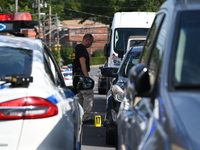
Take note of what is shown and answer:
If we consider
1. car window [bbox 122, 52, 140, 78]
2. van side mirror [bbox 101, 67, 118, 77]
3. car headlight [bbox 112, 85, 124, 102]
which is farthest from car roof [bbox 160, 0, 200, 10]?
car window [bbox 122, 52, 140, 78]

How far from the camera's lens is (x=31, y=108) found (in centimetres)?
492

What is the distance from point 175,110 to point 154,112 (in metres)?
0.34

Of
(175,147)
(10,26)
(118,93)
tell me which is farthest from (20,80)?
(118,93)

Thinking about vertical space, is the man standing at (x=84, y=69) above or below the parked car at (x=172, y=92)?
below

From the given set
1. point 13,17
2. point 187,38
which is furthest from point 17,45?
point 13,17

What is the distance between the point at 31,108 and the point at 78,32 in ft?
355

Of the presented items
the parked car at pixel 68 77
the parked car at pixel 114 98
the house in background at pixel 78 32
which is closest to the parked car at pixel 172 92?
the parked car at pixel 114 98

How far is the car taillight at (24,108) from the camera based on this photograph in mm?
4863

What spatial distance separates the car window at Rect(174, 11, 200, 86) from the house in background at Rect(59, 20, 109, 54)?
102m

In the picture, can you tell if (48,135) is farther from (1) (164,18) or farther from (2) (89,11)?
(2) (89,11)

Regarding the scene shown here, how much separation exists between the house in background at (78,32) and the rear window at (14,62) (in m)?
101

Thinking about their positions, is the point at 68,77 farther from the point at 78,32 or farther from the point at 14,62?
the point at 78,32

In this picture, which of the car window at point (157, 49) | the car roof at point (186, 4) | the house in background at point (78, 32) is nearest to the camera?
the car roof at point (186, 4)

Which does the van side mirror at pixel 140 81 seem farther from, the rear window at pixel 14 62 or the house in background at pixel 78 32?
the house in background at pixel 78 32
